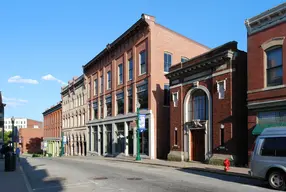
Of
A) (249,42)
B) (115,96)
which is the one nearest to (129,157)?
(115,96)

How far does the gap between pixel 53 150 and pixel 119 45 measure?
46632mm

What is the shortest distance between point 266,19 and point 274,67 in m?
2.79

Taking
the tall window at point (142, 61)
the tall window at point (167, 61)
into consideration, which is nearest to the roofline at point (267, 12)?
the tall window at point (167, 61)

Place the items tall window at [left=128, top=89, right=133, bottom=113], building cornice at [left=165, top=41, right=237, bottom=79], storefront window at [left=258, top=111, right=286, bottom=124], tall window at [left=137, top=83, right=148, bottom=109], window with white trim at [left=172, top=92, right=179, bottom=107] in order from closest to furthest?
1. storefront window at [left=258, top=111, right=286, bottom=124]
2. building cornice at [left=165, top=41, right=237, bottom=79]
3. window with white trim at [left=172, top=92, right=179, bottom=107]
4. tall window at [left=137, top=83, right=148, bottom=109]
5. tall window at [left=128, top=89, right=133, bottom=113]

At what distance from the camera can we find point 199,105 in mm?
25109

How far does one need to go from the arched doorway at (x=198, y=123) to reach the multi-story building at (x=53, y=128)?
49.3m

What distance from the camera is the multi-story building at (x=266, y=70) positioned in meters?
18.0

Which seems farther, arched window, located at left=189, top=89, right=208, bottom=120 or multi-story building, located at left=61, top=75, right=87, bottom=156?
multi-story building, located at left=61, top=75, right=87, bottom=156

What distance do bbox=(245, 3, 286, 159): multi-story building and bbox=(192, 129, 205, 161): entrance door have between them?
5.48 metres

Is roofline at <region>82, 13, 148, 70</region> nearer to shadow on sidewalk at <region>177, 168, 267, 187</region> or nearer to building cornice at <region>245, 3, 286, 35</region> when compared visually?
building cornice at <region>245, 3, 286, 35</region>

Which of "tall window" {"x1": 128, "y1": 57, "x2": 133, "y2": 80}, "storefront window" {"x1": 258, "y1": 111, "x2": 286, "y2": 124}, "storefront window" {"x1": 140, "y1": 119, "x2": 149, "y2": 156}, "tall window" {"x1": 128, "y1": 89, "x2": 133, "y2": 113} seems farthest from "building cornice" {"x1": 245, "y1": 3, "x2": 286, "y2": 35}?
"tall window" {"x1": 128, "y1": 89, "x2": 133, "y2": 113}

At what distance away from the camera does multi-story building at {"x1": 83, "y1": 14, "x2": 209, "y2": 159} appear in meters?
31.9

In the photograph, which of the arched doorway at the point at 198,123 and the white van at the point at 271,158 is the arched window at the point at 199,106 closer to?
the arched doorway at the point at 198,123

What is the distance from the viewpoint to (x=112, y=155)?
130 feet
